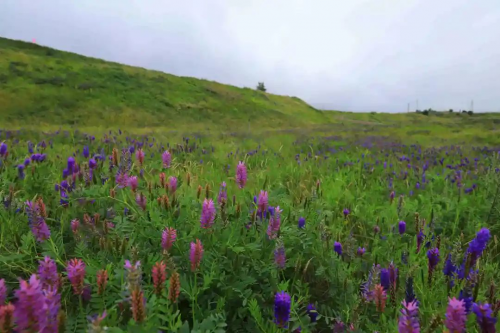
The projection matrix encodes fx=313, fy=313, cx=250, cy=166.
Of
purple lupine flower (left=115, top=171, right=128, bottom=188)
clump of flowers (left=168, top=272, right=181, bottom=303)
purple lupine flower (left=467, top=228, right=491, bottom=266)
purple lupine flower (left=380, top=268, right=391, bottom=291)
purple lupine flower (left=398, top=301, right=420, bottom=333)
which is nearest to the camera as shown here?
purple lupine flower (left=398, top=301, right=420, bottom=333)

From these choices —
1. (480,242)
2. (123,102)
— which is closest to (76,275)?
(480,242)

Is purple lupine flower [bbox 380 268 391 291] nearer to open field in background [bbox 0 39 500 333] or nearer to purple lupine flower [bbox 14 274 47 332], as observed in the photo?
open field in background [bbox 0 39 500 333]

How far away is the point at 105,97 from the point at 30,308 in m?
26.6

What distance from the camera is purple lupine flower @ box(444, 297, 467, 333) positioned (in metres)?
0.85

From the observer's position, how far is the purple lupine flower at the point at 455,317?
849 mm

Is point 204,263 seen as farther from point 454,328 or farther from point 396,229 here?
point 396,229

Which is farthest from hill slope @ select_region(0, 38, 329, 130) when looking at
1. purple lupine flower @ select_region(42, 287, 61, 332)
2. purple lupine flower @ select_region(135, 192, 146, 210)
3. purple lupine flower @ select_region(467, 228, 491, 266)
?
purple lupine flower @ select_region(467, 228, 491, 266)

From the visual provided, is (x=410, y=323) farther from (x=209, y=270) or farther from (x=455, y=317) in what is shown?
(x=209, y=270)

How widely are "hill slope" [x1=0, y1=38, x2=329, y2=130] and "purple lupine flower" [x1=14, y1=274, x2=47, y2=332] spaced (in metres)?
19.6

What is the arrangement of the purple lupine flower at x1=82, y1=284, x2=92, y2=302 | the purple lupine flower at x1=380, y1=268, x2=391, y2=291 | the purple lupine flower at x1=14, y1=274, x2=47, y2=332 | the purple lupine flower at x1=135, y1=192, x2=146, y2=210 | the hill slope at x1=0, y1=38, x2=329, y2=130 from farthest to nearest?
the hill slope at x1=0, y1=38, x2=329, y2=130 → the purple lupine flower at x1=135, y1=192, x2=146, y2=210 → the purple lupine flower at x1=380, y1=268, x2=391, y2=291 → the purple lupine flower at x1=82, y1=284, x2=92, y2=302 → the purple lupine flower at x1=14, y1=274, x2=47, y2=332

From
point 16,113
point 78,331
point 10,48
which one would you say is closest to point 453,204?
point 78,331

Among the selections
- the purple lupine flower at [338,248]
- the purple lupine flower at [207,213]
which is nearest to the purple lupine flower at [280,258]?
the purple lupine flower at [207,213]

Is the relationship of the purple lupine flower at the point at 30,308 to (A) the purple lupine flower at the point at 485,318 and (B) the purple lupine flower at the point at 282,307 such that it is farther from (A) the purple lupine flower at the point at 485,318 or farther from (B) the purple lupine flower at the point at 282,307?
(A) the purple lupine flower at the point at 485,318

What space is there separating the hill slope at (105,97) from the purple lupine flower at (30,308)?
64.4ft
